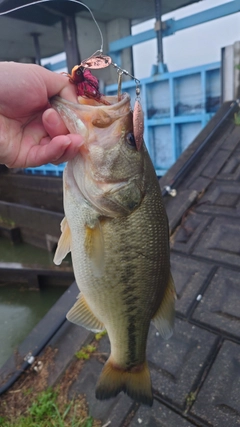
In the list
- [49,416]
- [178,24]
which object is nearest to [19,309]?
[49,416]

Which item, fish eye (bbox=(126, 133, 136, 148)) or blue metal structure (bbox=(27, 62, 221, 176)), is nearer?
fish eye (bbox=(126, 133, 136, 148))

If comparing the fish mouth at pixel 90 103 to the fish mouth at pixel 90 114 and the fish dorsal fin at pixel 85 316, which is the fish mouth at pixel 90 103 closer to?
the fish mouth at pixel 90 114

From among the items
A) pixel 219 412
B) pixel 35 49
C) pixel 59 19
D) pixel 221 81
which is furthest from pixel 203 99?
pixel 219 412

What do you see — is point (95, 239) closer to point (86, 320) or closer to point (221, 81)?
point (86, 320)

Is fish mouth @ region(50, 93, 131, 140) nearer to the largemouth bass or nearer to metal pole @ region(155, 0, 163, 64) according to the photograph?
the largemouth bass

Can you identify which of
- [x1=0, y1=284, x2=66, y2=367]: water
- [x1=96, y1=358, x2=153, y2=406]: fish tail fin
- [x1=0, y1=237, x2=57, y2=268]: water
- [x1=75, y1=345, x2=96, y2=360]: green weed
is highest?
[x1=96, y1=358, x2=153, y2=406]: fish tail fin

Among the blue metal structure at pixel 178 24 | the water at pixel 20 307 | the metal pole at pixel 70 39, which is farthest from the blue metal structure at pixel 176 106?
the water at pixel 20 307

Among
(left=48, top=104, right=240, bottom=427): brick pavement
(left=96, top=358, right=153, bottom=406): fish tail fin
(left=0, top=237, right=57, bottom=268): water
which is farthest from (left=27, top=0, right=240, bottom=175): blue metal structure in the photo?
(left=96, top=358, right=153, bottom=406): fish tail fin

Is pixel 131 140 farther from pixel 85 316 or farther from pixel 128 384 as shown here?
pixel 128 384
